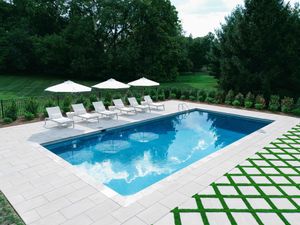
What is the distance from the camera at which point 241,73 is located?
1741 cm

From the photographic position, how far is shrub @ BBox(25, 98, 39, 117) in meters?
12.3

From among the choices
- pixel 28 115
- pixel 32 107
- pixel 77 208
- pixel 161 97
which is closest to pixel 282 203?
pixel 77 208

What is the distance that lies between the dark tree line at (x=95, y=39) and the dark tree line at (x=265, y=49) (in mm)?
16415

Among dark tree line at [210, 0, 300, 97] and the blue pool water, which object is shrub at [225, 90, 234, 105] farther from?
the blue pool water

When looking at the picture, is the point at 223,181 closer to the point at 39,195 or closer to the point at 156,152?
the point at 156,152

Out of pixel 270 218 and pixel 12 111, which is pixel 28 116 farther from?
pixel 270 218

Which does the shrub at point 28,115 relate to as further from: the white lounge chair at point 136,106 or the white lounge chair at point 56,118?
the white lounge chair at point 136,106

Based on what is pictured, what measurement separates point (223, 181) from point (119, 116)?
8.38 m

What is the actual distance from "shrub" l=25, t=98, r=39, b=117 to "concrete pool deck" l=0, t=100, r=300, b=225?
3.29 metres

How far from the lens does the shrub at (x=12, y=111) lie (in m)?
11.6

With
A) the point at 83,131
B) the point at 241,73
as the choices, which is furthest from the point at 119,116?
the point at 241,73

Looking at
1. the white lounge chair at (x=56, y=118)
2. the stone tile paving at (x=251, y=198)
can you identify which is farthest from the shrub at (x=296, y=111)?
the white lounge chair at (x=56, y=118)

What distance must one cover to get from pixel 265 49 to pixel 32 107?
1506 cm

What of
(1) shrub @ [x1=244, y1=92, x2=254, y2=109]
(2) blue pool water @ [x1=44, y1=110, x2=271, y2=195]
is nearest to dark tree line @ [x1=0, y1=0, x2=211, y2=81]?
(1) shrub @ [x1=244, y1=92, x2=254, y2=109]
